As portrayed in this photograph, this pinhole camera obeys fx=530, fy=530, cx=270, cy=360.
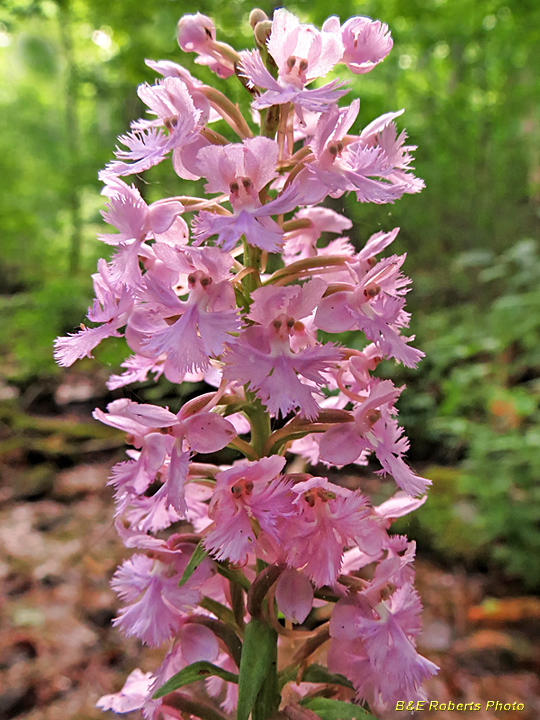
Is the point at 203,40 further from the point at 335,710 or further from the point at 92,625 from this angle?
the point at 92,625

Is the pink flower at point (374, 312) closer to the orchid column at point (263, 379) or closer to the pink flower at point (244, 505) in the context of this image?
the orchid column at point (263, 379)

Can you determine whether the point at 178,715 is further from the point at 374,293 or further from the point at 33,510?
the point at 33,510

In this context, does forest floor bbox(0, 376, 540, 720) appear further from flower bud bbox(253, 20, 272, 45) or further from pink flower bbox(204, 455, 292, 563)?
flower bud bbox(253, 20, 272, 45)

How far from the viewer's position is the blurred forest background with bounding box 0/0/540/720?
3025mm

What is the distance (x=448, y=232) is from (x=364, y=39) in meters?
5.89

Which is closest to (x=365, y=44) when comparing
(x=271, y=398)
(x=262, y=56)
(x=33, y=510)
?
(x=262, y=56)

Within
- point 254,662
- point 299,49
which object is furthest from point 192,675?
point 299,49

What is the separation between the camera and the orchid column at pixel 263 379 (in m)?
0.88

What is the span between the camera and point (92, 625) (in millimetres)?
3232

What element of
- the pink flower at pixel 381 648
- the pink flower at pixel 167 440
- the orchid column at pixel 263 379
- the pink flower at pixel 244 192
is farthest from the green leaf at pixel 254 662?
the pink flower at pixel 244 192

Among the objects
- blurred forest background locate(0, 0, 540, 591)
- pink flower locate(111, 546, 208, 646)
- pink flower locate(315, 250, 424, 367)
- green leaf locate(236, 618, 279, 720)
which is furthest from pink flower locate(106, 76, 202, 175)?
blurred forest background locate(0, 0, 540, 591)

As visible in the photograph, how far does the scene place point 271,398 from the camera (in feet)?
2.72

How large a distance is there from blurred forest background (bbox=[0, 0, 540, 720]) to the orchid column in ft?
0.72

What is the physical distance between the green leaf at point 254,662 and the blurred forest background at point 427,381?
36.3 inches
